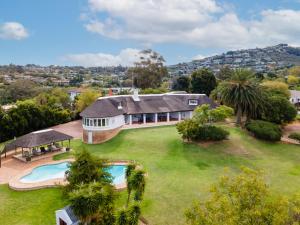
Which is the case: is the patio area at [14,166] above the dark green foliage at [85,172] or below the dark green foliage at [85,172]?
below

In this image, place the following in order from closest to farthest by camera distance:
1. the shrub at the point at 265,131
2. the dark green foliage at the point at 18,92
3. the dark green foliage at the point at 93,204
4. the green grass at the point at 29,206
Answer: the dark green foliage at the point at 93,204 → the green grass at the point at 29,206 → the shrub at the point at 265,131 → the dark green foliage at the point at 18,92

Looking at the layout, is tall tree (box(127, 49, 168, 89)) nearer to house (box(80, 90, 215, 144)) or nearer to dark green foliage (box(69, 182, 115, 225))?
house (box(80, 90, 215, 144))

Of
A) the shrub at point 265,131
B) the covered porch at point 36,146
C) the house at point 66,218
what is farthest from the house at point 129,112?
the house at point 66,218

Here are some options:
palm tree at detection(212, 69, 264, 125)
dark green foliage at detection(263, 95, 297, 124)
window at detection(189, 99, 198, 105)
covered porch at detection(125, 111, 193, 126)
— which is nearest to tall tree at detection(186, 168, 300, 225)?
palm tree at detection(212, 69, 264, 125)

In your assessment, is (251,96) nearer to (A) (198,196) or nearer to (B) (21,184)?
(A) (198,196)

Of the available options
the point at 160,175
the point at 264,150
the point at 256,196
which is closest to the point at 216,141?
the point at 264,150

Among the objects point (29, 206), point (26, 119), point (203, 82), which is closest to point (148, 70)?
point (203, 82)

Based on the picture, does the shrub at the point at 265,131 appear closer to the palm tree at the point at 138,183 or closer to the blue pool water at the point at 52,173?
the blue pool water at the point at 52,173

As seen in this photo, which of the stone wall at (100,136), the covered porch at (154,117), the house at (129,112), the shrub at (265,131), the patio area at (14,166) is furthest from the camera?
the covered porch at (154,117)
